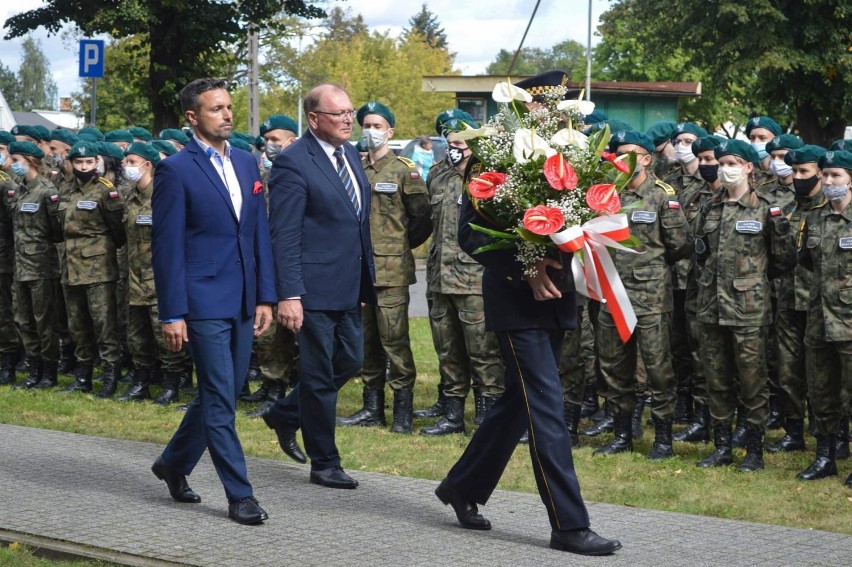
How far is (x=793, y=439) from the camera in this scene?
981cm

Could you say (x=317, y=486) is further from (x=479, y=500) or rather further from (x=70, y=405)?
(x=70, y=405)

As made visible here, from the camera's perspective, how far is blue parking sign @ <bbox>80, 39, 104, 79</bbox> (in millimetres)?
19172

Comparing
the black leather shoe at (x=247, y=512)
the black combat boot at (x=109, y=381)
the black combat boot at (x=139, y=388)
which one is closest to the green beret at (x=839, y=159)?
the black leather shoe at (x=247, y=512)

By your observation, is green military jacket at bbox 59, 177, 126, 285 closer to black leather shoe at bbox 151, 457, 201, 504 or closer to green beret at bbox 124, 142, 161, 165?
green beret at bbox 124, 142, 161, 165

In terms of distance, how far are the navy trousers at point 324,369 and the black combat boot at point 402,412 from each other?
224cm

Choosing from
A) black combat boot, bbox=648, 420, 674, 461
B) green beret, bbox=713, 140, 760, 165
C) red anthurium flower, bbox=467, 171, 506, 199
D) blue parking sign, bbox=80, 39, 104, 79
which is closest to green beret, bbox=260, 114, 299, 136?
green beret, bbox=713, 140, 760, 165

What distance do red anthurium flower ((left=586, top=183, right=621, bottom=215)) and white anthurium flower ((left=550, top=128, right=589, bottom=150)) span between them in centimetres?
23

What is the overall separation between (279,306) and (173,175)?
1.00 metres

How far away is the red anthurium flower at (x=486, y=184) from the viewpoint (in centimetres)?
655

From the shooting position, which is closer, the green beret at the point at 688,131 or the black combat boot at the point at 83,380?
the green beret at the point at 688,131

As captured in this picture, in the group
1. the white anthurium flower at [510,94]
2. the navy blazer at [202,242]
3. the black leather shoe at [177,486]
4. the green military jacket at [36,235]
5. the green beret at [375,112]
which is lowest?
the black leather shoe at [177,486]

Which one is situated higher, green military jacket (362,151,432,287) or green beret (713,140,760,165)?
green beret (713,140,760,165)

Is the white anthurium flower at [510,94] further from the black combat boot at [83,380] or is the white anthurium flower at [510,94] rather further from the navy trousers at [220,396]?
the black combat boot at [83,380]

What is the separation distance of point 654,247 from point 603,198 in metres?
3.19
